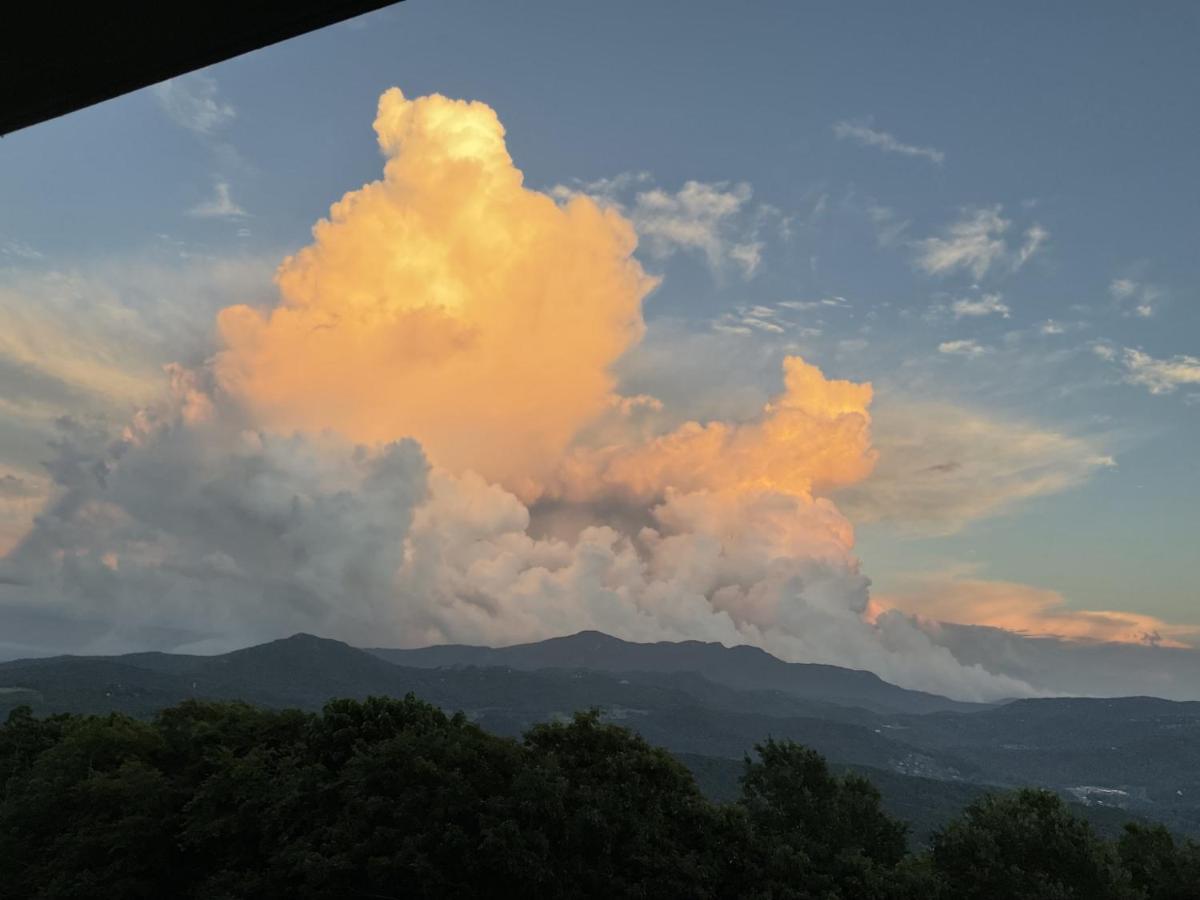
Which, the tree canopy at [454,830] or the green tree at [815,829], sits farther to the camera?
the green tree at [815,829]

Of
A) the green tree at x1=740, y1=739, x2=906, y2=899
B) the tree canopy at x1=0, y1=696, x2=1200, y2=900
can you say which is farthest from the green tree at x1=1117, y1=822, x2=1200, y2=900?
the green tree at x1=740, y1=739, x2=906, y2=899

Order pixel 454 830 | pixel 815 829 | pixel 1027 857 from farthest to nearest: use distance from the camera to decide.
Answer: pixel 815 829 → pixel 1027 857 → pixel 454 830

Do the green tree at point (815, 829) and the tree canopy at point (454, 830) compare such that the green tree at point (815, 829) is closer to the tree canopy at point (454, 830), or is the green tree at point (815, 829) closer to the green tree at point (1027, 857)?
the tree canopy at point (454, 830)

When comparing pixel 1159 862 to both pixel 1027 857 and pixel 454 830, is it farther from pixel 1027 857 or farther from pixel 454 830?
pixel 454 830

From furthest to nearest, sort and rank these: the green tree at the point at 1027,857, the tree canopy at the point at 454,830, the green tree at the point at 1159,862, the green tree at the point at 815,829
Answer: the green tree at the point at 1159,862 → the green tree at the point at 1027,857 → the green tree at the point at 815,829 → the tree canopy at the point at 454,830

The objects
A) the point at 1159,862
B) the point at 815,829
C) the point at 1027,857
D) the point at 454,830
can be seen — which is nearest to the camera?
the point at 454,830

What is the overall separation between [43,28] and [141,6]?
1.05 meters

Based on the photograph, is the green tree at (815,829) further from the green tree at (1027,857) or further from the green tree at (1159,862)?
the green tree at (1159,862)

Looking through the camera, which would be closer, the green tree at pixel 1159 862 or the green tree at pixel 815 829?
the green tree at pixel 815 829

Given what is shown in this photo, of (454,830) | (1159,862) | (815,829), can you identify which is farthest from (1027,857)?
(454,830)

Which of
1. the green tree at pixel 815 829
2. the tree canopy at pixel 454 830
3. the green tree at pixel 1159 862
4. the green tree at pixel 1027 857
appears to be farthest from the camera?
the green tree at pixel 1159 862

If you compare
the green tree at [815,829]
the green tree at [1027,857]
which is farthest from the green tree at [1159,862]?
the green tree at [815,829]

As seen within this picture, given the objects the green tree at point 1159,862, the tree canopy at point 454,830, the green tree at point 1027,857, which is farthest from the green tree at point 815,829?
the green tree at point 1159,862

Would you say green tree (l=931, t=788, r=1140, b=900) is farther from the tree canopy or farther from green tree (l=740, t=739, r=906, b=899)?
green tree (l=740, t=739, r=906, b=899)
